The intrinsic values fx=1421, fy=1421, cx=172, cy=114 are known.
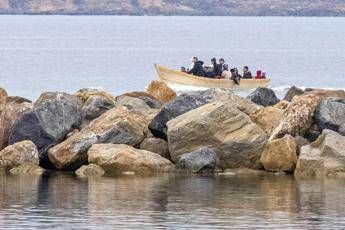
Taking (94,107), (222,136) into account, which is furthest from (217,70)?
(222,136)

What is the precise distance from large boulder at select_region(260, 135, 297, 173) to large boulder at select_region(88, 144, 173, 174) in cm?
349

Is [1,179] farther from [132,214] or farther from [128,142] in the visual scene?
[132,214]

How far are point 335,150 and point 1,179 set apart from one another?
10.2m

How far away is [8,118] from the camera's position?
4791cm

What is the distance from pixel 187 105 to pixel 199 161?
3.45 m

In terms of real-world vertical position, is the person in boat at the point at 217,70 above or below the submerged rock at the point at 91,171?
above

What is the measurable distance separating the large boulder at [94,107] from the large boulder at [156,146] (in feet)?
10.1

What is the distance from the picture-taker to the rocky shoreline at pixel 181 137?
145ft

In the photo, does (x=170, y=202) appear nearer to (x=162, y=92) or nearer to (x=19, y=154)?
(x=19, y=154)

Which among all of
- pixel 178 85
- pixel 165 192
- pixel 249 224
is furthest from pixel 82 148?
pixel 178 85

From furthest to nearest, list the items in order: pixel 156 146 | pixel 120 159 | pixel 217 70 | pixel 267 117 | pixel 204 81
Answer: pixel 217 70, pixel 204 81, pixel 267 117, pixel 156 146, pixel 120 159

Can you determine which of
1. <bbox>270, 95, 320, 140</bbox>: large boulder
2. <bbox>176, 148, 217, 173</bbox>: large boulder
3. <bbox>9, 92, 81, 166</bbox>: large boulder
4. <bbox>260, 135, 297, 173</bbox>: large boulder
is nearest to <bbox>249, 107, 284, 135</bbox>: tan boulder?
<bbox>270, 95, 320, 140</bbox>: large boulder

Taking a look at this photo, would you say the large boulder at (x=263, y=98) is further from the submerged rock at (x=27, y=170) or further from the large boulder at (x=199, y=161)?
the submerged rock at (x=27, y=170)

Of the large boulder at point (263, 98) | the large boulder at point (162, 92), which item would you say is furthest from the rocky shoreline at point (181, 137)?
the large boulder at point (162, 92)
